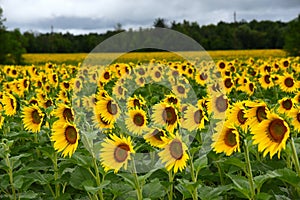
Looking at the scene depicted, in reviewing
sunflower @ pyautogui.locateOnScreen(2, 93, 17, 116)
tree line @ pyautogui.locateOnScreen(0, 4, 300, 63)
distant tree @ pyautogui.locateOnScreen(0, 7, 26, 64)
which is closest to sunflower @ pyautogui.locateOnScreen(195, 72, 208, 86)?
sunflower @ pyautogui.locateOnScreen(2, 93, 17, 116)

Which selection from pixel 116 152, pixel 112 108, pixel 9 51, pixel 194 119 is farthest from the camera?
pixel 9 51

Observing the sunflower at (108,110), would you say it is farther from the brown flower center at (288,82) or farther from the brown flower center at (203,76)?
the brown flower center at (203,76)

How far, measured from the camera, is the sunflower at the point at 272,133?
2506 mm

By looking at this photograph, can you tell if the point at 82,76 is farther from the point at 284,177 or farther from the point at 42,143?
the point at 284,177

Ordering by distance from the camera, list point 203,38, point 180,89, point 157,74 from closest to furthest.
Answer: point 180,89 → point 157,74 → point 203,38

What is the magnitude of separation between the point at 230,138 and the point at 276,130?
0.44 m

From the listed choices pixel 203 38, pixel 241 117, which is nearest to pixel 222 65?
pixel 241 117

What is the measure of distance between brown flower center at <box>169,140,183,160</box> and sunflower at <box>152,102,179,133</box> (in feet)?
1.67

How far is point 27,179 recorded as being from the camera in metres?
3.78

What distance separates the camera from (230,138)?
9.68 feet

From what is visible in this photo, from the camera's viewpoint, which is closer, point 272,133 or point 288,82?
point 272,133

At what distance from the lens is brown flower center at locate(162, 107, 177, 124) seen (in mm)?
3593

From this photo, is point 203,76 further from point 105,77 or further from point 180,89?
point 180,89

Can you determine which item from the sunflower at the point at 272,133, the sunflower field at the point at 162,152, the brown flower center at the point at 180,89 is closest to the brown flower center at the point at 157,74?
the brown flower center at the point at 180,89
